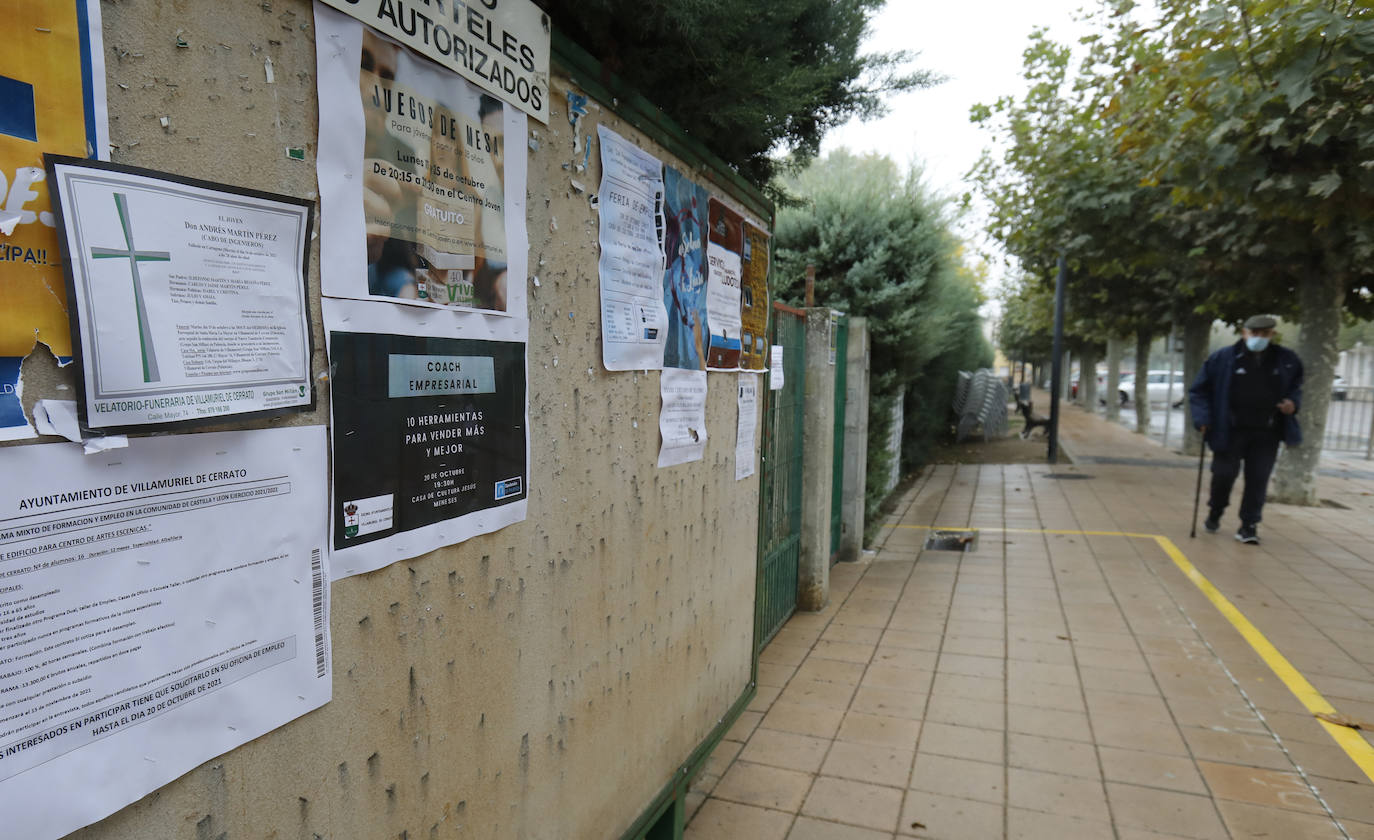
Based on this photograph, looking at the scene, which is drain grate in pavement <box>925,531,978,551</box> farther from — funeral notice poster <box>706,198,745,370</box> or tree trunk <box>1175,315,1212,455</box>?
tree trunk <box>1175,315,1212,455</box>

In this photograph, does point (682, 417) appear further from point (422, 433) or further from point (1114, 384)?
point (1114, 384)

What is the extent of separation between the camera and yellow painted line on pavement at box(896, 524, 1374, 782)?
3527 mm

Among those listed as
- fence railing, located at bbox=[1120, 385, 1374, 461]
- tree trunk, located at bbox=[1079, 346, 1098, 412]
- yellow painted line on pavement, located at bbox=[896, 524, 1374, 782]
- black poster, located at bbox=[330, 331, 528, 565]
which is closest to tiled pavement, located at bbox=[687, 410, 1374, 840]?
yellow painted line on pavement, located at bbox=[896, 524, 1374, 782]

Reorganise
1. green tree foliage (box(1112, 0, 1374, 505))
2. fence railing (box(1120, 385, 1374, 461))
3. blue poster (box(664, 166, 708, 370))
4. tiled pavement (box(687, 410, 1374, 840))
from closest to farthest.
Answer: blue poster (box(664, 166, 708, 370)) → tiled pavement (box(687, 410, 1374, 840)) → green tree foliage (box(1112, 0, 1374, 505)) → fence railing (box(1120, 385, 1374, 461))

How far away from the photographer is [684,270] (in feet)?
8.57

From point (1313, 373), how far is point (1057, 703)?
→ 7625 millimetres

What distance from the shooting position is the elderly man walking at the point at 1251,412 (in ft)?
23.8

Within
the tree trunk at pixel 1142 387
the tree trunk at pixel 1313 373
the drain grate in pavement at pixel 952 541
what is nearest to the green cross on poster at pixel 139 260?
the drain grate in pavement at pixel 952 541

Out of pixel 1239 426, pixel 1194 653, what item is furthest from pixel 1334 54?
pixel 1194 653

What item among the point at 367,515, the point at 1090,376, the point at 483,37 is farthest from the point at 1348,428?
the point at 367,515

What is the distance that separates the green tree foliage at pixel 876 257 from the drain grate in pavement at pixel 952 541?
925 millimetres

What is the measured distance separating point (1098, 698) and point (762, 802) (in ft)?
6.79

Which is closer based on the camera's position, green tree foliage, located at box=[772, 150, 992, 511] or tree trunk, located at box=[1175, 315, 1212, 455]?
green tree foliage, located at box=[772, 150, 992, 511]

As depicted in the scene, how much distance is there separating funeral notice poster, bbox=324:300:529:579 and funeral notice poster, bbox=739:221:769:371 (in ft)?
5.68
